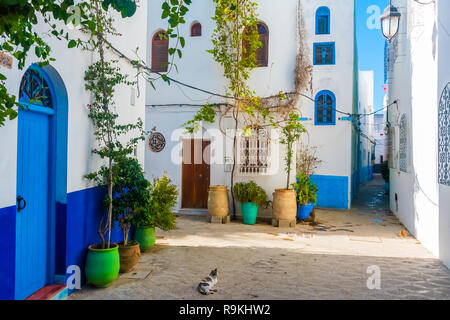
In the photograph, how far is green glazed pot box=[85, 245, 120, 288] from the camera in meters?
4.71

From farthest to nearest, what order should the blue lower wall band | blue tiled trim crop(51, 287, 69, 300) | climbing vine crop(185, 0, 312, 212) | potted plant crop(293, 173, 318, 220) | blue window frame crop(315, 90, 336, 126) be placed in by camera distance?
blue window frame crop(315, 90, 336, 126)
climbing vine crop(185, 0, 312, 212)
potted plant crop(293, 173, 318, 220)
blue tiled trim crop(51, 287, 69, 300)
the blue lower wall band

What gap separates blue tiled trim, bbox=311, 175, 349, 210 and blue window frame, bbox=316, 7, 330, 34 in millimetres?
4683

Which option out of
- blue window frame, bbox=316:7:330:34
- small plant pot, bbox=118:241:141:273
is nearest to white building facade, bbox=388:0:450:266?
blue window frame, bbox=316:7:330:34

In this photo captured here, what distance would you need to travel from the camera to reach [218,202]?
31.6ft

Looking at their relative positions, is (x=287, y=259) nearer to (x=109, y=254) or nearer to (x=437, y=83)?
(x=109, y=254)

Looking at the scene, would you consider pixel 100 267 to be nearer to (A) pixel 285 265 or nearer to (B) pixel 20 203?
(B) pixel 20 203

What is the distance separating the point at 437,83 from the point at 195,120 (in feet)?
20.4

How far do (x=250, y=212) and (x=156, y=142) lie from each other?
148 inches

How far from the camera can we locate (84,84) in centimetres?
492

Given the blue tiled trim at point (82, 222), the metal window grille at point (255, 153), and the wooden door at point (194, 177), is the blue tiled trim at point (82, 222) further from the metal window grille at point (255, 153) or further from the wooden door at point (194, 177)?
the wooden door at point (194, 177)

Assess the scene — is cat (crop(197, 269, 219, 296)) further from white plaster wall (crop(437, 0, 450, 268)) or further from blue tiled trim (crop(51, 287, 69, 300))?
white plaster wall (crop(437, 0, 450, 268))
